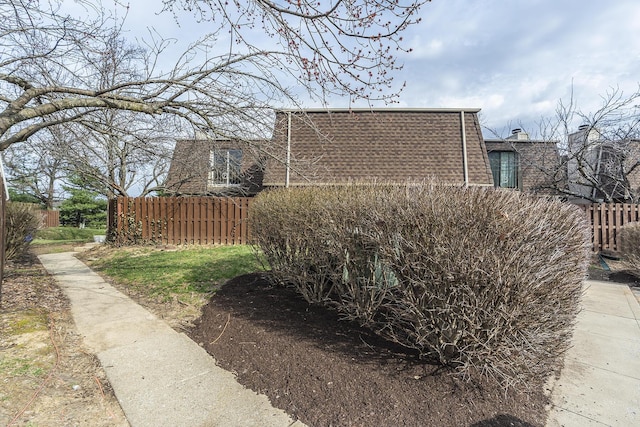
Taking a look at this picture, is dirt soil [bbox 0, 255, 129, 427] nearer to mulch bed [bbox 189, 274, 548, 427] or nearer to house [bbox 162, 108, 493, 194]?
mulch bed [bbox 189, 274, 548, 427]

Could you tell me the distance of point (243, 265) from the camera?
285 inches

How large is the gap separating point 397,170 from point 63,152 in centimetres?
1046

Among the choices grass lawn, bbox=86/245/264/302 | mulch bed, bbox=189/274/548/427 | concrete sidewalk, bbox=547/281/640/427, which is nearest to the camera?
mulch bed, bbox=189/274/548/427

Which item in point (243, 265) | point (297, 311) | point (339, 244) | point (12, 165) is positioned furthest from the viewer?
point (12, 165)

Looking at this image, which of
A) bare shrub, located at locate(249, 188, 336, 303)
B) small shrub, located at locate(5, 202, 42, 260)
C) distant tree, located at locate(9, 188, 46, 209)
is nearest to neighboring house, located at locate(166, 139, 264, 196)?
small shrub, located at locate(5, 202, 42, 260)

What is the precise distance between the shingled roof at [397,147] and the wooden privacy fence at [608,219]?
131 inches

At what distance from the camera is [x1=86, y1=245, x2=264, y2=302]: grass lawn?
5.90 metres

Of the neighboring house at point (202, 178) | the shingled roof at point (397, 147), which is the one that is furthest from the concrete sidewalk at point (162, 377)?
the shingled roof at point (397, 147)

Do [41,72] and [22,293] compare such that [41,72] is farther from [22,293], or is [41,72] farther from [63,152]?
[63,152]

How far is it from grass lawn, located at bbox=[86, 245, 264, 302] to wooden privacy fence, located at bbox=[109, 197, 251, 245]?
2.01m

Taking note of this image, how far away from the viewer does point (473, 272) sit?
7.97 feet

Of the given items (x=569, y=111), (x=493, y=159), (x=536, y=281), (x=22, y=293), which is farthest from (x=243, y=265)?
(x=493, y=159)

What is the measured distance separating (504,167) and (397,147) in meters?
7.75

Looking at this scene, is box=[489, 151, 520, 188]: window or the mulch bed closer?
the mulch bed
